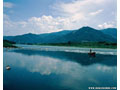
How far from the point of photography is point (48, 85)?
19.7 m

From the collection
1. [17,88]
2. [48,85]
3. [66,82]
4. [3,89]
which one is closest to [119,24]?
[66,82]

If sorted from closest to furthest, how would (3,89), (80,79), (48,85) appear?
(3,89), (48,85), (80,79)

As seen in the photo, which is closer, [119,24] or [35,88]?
[35,88]

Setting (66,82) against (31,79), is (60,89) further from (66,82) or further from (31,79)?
(31,79)

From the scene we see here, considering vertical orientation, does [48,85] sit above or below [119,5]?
below

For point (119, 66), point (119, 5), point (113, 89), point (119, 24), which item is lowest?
point (113, 89)

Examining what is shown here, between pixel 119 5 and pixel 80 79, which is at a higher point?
pixel 119 5

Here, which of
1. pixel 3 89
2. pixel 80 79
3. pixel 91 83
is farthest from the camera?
pixel 80 79

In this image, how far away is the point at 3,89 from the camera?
18.2 meters

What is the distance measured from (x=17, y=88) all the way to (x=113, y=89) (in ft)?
50.6

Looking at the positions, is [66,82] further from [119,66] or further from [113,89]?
[119,66]

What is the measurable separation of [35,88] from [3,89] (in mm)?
4938

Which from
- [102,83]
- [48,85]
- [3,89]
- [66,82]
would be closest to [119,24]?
[102,83]

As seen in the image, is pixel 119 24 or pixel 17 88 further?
pixel 119 24
